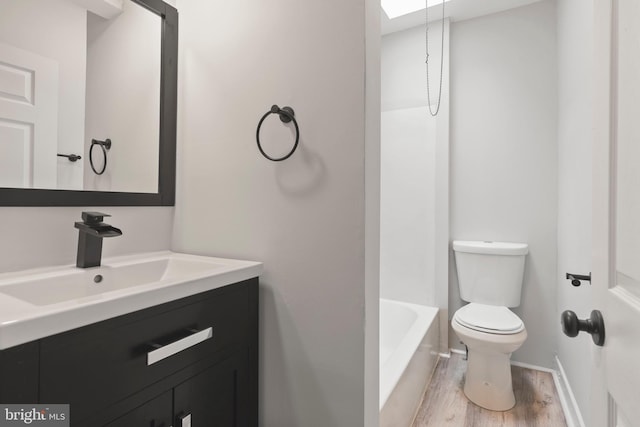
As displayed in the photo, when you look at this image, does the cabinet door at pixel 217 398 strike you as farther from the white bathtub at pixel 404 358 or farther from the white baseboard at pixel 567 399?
the white baseboard at pixel 567 399

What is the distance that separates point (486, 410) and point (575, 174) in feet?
4.59

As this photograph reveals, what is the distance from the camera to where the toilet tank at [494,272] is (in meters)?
2.17

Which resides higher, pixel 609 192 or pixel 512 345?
pixel 609 192

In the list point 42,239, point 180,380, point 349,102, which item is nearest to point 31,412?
point 180,380

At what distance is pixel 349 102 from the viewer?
99cm

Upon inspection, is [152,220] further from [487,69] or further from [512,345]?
[487,69]

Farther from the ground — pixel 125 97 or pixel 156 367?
pixel 125 97

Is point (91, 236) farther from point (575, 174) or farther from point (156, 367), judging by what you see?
point (575, 174)

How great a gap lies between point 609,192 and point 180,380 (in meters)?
1.08

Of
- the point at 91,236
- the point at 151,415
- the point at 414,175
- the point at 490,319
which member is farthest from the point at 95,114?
the point at 490,319

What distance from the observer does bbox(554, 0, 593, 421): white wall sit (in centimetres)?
147

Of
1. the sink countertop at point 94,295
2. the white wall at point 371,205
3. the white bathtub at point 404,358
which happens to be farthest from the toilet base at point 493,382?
the sink countertop at point 94,295

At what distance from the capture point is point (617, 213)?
0.60 m

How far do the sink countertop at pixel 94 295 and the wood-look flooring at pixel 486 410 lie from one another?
1.41 m
